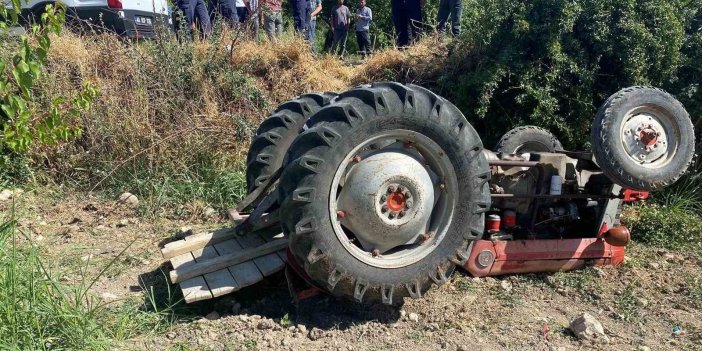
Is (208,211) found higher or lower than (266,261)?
lower

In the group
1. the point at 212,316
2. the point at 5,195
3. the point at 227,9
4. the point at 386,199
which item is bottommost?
the point at 5,195

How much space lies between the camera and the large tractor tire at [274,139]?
475 cm

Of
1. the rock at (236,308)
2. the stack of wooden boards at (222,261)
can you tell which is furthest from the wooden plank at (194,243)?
the rock at (236,308)

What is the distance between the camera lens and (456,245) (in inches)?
155

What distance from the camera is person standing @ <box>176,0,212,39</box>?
28.0 feet

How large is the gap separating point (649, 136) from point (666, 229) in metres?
1.73

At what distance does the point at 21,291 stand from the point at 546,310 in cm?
332

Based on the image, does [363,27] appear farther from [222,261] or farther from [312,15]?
[222,261]

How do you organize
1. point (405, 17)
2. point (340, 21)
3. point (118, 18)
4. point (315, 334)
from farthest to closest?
point (340, 21) → point (405, 17) → point (118, 18) → point (315, 334)

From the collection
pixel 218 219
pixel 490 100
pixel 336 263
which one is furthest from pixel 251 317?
pixel 490 100

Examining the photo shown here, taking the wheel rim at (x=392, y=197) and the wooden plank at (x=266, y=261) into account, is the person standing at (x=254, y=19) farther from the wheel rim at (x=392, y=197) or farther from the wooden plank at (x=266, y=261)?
the wheel rim at (x=392, y=197)

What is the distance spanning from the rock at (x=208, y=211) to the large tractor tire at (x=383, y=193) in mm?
2582

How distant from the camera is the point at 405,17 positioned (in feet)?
33.4

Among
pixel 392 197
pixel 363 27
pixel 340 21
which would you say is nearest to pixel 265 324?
pixel 392 197
